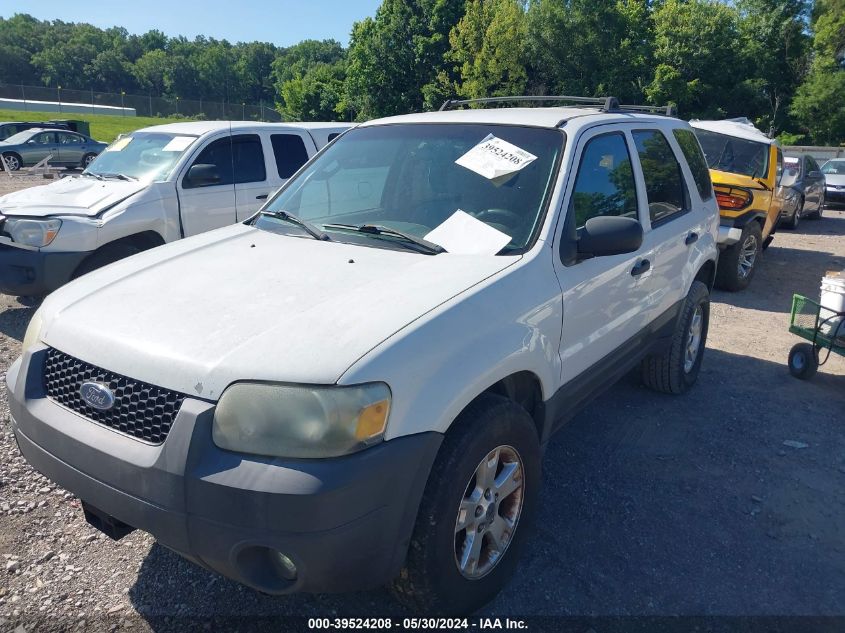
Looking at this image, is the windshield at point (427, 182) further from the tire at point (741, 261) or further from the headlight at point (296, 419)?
the tire at point (741, 261)

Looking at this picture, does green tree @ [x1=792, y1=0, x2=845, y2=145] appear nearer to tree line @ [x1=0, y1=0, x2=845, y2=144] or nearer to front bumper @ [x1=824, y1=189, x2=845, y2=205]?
tree line @ [x1=0, y1=0, x2=845, y2=144]

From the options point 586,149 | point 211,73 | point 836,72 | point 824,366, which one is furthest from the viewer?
point 211,73

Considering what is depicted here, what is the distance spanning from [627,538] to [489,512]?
3.41ft

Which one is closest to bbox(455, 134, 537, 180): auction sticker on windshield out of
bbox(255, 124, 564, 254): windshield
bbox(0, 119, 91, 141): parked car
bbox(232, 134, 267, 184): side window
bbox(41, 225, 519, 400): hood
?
bbox(255, 124, 564, 254): windshield

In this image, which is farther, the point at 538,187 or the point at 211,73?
the point at 211,73

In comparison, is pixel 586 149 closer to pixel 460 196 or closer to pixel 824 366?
pixel 460 196

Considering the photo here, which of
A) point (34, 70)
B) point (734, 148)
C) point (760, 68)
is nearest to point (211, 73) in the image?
point (34, 70)

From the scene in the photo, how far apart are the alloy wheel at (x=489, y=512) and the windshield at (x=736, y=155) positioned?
24.7 ft

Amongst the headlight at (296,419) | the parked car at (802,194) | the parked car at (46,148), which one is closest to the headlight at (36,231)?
the headlight at (296,419)

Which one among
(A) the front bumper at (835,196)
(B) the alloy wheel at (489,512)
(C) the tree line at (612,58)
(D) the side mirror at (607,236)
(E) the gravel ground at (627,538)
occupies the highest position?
(C) the tree line at (612,58)

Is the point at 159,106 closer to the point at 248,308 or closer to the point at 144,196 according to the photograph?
the point at 144,196

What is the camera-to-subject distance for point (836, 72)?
3866cm

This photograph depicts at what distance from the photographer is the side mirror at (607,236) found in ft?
9.39

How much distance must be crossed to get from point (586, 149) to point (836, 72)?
44.8m
